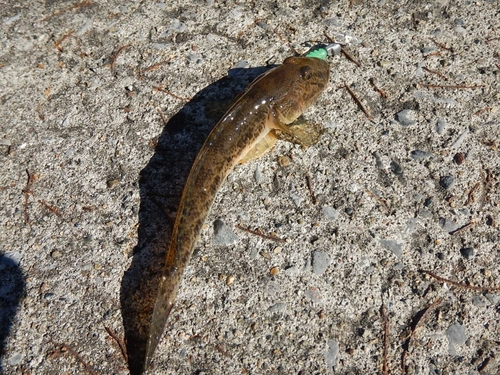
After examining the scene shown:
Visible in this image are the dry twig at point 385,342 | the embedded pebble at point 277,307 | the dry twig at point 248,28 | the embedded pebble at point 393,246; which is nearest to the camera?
the dry twig at point 385,342

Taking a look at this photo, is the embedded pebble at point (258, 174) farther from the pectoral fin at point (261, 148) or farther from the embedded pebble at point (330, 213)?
the embedded pebble at point (330, 213)

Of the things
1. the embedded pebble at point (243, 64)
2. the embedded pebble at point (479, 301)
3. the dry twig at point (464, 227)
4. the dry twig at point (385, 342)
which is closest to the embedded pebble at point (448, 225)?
the dry twig at point (464, 227)

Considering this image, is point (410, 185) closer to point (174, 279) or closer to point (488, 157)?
point (488, 157)

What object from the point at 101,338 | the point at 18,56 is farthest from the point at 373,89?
the point at 18,56

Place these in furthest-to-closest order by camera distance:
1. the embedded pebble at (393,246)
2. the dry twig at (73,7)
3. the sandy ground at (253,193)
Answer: the dry twig at (73,7) < the embedded pebble at (393,246) < the sandy ground at (253,193)

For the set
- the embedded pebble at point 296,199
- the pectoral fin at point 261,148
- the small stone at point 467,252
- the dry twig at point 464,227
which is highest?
the pectoral fin at point 261,148

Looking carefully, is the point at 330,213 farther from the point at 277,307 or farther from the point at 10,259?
the point at 10,259

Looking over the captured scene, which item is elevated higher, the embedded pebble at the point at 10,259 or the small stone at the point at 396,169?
the embedded pebble at the point at 10,259

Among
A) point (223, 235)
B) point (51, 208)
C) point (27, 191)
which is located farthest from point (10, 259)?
point (223, 235)
